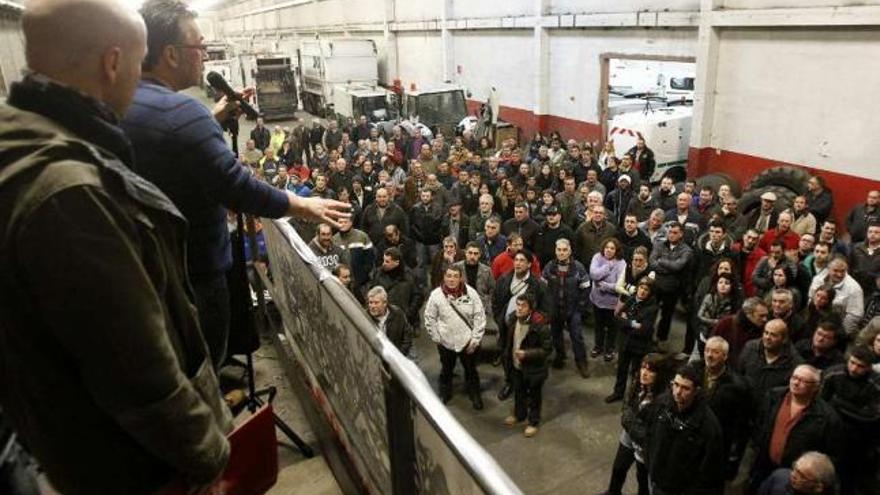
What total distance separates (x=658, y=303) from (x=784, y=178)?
508 centimetres

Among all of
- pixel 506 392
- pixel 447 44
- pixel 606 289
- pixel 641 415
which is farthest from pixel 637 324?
pixel 447 44

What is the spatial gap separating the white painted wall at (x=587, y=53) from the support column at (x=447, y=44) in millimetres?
6202

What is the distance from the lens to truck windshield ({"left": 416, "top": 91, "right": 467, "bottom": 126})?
62.8 ft

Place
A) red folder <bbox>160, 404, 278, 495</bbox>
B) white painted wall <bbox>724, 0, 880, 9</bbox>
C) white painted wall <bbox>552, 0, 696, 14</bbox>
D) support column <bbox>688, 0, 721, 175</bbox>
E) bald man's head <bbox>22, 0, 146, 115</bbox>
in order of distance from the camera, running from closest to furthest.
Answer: bald man's head <bbox>22, 0, 146, 115</bbox>
red folder <bbox>160, 404, 278, 495</bbox>
white painted wall <bbox>724, 0, 880, 9</bbox>
support column <bbox>688, 0, 721, 175</bbox>
white painted wall <bbox>552, 0, 696, 14</bbox>

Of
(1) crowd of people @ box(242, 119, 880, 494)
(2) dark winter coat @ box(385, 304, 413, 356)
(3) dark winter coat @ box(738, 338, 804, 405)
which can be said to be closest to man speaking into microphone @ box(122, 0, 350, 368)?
(1) crowd of people @ box(242, 119, 880, 494)

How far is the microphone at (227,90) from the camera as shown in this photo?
9.52 ft

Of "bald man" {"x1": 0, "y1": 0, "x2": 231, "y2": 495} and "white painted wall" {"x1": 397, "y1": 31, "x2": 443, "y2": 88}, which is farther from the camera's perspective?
"white painted wall" {"x1": 397, "y1": 31, "x2": 443, "y2": 88}

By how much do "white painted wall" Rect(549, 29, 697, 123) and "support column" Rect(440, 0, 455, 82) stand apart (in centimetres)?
620

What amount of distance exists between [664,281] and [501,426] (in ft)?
9.62

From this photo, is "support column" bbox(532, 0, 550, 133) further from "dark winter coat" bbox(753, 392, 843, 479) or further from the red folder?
the red folder

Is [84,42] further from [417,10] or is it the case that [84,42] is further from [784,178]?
[417,10]

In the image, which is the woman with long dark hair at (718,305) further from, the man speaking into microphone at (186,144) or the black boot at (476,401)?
the man speaking into microphone at (186,144)

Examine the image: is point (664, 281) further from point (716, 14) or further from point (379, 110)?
point (379, 110)

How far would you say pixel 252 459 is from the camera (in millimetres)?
2346
